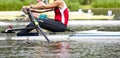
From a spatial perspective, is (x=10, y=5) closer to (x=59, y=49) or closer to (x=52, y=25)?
(x=52, y=25)

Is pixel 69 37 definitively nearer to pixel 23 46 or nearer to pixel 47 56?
pixel 23 46

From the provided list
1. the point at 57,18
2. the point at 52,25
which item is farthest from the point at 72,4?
the point at 52,25

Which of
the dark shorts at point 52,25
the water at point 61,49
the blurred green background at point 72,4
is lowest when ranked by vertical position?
the blurred green background at point 72,4

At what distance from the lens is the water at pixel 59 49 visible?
425 inches

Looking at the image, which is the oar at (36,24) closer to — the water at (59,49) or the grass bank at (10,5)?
the water at (59,49)

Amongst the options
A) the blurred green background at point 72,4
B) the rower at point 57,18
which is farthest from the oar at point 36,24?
the blurred green background at point 72,4

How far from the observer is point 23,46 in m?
12.7

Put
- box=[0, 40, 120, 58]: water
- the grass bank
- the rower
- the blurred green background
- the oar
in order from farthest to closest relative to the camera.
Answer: the blurred green background → the grass bank → the rower → the oar → box=[0, 40, 120, 58]: water

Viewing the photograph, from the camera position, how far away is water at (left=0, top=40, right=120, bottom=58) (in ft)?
35.4

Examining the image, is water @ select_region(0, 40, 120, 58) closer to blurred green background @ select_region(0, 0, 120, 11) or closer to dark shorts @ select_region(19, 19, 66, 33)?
dark shorts @ select_region(19, 19, 66, 33)

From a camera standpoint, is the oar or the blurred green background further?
the blurred green background

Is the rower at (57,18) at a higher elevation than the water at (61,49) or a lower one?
higher

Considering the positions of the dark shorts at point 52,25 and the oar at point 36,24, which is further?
the dark shorts at point 52,25

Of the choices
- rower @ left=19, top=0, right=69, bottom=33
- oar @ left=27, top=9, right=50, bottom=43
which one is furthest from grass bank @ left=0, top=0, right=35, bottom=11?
oar @ left=27, top=9, right=50, bottom=43
